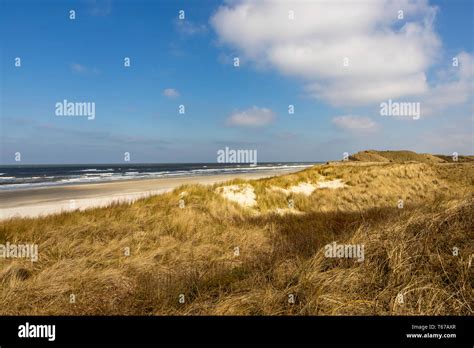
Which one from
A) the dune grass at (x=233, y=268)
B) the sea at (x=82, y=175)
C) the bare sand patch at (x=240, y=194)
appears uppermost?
the sea at (x=82, y=175)

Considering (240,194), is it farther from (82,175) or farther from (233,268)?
(82,175)

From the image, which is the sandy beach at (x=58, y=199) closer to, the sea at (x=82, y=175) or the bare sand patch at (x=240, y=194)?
the bare sand patch at (x=240, y=194)

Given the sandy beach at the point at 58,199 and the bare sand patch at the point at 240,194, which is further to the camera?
the bare sand patch at the point at 240,194

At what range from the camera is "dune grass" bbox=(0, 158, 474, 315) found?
3867 millimetres

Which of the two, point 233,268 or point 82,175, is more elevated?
point 82,175

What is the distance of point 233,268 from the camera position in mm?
5734

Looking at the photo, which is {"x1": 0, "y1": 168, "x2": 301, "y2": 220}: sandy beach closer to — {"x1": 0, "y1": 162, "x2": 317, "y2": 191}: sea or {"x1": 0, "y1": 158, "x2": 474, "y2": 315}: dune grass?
{"x1": 0, "y1": 158, "x2": 474, "y2": 315}: dune grass

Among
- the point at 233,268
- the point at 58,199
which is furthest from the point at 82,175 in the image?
the point at 233,268

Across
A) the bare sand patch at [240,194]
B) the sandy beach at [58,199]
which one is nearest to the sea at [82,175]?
the sandy beach at [58,199]

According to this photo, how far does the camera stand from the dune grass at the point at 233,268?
12.7 feet

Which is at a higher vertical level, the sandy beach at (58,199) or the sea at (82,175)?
the sea at (82,175)
